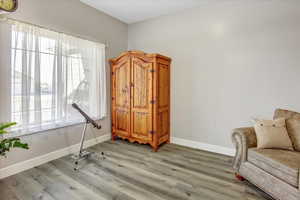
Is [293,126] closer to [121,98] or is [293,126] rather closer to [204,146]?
[204,146]

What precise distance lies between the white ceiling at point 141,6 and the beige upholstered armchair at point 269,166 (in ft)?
8.23

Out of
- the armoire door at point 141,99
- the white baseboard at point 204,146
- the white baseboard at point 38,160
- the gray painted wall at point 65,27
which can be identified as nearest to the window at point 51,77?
the gray painted wall at point 65,27

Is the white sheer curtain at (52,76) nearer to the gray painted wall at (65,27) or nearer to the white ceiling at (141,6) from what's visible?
the gray painted wall at (65,27)

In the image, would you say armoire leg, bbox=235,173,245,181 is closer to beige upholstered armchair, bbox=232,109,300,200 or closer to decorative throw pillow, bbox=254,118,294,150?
beige upholstered armchair, bbox=232,109,300,200

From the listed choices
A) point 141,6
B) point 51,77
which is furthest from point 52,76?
point 141,6

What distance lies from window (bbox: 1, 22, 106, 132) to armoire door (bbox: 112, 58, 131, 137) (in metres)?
0.33

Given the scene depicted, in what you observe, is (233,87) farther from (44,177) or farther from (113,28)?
(44,177)

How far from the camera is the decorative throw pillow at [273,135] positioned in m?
2.02

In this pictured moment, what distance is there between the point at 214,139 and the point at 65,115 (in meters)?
2.88

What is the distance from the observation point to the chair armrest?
6.86 feet

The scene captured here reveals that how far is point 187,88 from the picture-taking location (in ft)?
10.9

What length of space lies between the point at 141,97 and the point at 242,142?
6.22 feet

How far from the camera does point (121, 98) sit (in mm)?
3486

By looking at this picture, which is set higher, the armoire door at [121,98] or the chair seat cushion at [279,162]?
the armoire door at [121,98]
